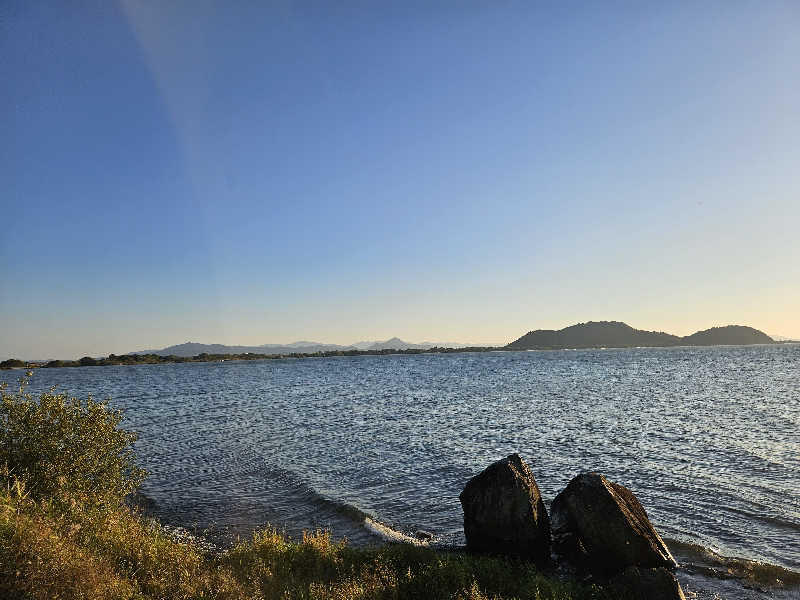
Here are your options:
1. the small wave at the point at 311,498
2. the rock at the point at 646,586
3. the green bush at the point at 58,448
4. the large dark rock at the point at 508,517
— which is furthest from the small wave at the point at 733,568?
the green bush at the point at 58,448

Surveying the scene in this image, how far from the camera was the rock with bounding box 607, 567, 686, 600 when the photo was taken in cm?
1243

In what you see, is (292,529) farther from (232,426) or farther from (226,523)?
(232,426)

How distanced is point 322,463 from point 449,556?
17006 mm

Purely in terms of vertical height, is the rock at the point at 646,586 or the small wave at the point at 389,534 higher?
the rock at the point at 646,586

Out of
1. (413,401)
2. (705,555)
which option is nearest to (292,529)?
(705,555)

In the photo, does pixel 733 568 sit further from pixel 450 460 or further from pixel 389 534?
pixel 450 460

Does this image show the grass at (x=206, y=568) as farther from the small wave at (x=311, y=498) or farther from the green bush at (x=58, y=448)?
the small wave at (x=311, y=498)

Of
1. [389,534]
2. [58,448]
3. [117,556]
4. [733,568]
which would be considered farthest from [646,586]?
[58,448]

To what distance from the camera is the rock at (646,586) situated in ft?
40.8

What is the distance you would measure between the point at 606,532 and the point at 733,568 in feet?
15.5

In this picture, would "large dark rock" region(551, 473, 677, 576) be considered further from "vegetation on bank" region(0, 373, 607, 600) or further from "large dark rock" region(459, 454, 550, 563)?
"vegetation on bank" region(0, 373, 607, 600)

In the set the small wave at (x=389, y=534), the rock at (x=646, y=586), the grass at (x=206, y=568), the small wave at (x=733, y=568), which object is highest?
the grass at (x=206, y=568)

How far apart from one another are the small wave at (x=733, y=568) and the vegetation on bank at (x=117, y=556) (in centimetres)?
511

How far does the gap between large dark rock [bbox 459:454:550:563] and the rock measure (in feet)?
10.1
